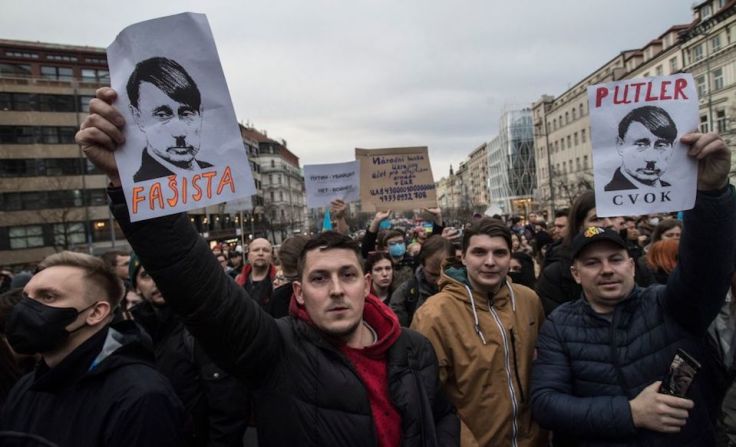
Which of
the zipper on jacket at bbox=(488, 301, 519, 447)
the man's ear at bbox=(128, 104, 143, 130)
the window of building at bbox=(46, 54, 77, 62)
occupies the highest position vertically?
the window of building at bbox=(46, 54, 77, 62)

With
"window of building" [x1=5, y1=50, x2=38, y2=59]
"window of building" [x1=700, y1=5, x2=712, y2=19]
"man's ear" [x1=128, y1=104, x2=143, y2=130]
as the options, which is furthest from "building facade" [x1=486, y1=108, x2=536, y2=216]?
"man's ear" [x1=128, y1=104, x2=143, y2=130]

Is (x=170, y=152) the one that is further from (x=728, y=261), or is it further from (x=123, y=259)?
(x=123, y=259)

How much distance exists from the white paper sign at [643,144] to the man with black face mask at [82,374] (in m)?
2.37

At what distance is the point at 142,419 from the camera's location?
1912 millimetres

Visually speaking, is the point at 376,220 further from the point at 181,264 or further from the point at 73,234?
the point at 73,234

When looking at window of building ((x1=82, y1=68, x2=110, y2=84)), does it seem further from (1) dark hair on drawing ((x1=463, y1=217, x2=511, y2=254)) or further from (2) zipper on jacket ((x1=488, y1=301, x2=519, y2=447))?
(2) zipper on jacket ((x1=488, y1=301, x2=519, y2=447))

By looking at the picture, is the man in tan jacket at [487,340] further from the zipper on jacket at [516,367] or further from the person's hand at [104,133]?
the person's hand at [104,133]

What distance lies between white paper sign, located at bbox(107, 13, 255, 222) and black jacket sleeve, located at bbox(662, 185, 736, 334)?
6.88 ft

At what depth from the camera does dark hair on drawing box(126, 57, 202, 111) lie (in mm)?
1678

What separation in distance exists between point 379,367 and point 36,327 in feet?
5.17

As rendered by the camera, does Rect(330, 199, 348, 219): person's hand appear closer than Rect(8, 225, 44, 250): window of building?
Yes

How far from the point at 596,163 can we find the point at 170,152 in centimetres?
209

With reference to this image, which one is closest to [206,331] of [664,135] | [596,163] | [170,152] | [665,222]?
[170,152]

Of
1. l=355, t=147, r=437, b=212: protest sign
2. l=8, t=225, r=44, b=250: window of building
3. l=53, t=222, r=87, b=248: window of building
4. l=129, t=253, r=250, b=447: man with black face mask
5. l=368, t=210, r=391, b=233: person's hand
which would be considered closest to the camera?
l=129, t=253, r=250, b=447: man with black face mask
